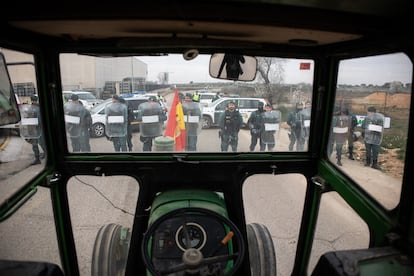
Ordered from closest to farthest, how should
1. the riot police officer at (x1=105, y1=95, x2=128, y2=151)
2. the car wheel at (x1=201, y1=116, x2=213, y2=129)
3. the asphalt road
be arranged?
the asphalt road, the riot police officer at (x1=105, y1=95, x2=128, y2=151), the car wheel at (x1=201, y1=116, x2=213, y2=129)

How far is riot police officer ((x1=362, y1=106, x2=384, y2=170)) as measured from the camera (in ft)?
6.38

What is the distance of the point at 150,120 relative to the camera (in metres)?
2.58

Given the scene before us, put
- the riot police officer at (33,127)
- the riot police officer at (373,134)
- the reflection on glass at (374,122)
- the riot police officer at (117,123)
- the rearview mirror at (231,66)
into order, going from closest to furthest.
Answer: the reflection on glass at (374,122) → the riot police officer at (373,134) → the riot police officer at (33,127) → the rearview mirror at (231,66) → the riot police officer at (117,123)

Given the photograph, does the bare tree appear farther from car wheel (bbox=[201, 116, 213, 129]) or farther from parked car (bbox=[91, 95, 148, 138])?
parked car (bbox=[91, 95, 148, 138])

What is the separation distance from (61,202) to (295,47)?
7.62 ft

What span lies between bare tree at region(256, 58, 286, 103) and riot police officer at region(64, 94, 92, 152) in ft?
4.76

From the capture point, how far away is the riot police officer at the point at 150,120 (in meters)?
2.52

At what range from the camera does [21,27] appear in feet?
5.92

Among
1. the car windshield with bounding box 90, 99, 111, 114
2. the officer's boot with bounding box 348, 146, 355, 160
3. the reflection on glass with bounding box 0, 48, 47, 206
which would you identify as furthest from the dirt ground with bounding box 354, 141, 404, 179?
the reflection on glass with bounding box 0, 48, 47, 206

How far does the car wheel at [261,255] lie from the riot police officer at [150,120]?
1194 millimetres

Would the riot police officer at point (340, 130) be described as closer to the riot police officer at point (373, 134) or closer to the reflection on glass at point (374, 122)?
the reflection on glass at point (374, 122)

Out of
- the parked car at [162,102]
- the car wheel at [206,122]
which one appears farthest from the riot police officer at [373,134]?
the parked car at [162,102]

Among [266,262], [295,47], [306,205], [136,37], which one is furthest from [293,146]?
[136,37]

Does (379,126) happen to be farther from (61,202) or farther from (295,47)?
(61,202)
